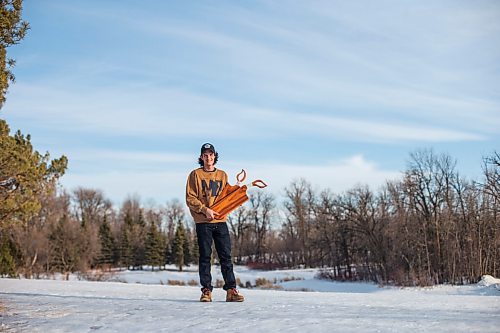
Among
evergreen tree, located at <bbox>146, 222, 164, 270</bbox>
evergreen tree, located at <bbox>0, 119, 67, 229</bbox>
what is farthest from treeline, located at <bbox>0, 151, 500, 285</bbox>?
evergreen tree, located at <bbox>0, 119, 67, 229</bbox>

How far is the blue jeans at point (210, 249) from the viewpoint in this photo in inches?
266

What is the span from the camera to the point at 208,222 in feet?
22.2

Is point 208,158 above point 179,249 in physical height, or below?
above

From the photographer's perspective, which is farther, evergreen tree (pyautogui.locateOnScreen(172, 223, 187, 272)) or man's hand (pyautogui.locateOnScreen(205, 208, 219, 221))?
evergreen tree (pyautogui.locateOnScreen(172, 223, 187, 272))

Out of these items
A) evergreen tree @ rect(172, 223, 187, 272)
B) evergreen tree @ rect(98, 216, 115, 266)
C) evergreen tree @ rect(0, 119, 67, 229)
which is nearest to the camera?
evergreen tree @ rect(0, 119, 67, 229)

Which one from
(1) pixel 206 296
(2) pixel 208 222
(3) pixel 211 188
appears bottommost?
(1) pixel 206 296

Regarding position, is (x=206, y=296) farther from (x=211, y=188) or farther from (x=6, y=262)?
(x=6, y=262)

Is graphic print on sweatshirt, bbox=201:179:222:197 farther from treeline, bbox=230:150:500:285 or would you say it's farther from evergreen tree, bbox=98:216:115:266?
evergreen tree, bbox=98:216:115:266

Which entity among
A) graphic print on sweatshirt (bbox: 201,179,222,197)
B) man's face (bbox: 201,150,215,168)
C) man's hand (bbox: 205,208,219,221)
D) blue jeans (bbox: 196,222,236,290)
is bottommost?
blue jeans (bbox: 196,222,236,290)

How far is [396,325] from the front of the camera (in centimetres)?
438

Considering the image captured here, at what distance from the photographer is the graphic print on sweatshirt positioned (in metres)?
6.87

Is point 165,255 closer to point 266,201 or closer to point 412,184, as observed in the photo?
point 266,201

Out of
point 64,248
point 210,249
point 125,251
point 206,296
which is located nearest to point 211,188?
point 210,249

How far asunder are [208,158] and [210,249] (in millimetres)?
1243
